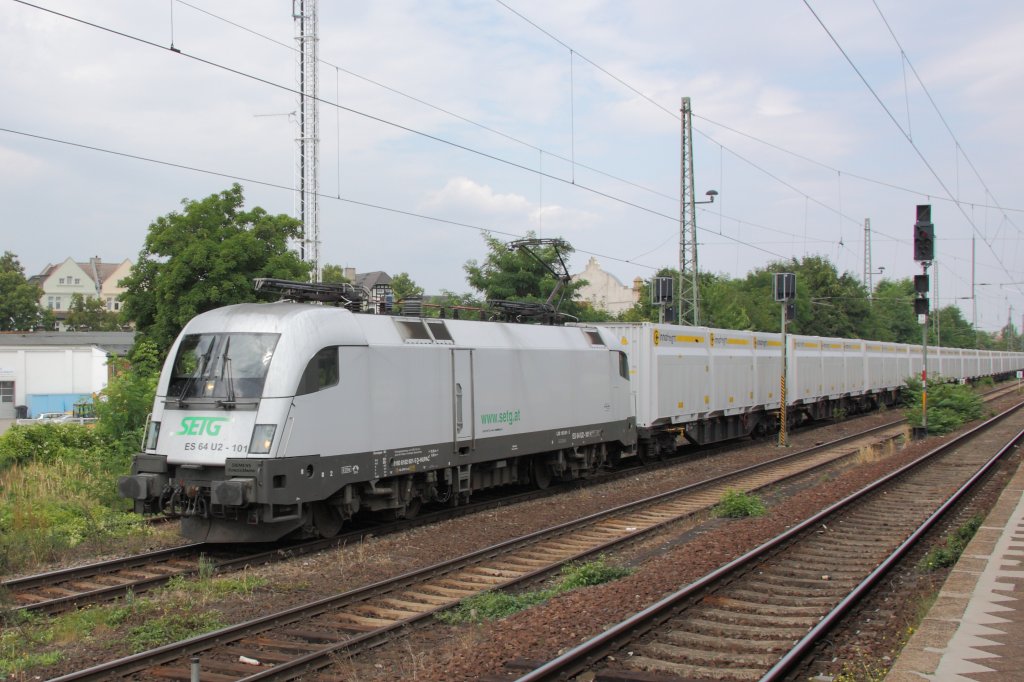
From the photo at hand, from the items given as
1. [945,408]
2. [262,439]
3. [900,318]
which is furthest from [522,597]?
[900,318]

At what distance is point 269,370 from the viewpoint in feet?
34.6

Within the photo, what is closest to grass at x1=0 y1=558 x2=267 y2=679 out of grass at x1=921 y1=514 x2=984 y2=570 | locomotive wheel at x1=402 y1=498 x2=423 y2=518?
locomotive wheel at x1=402 y1=498 x2=423 y2=518

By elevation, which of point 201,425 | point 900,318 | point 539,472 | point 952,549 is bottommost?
point 952,549

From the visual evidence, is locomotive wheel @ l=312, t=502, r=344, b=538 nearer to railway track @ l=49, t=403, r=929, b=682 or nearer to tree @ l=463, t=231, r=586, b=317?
railway track @ l=49, t=403, r=929, b=682

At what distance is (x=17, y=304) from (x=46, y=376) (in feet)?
120

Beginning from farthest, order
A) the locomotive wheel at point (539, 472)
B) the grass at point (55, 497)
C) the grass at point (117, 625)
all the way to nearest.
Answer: the locomotive wheel at point (539, 472) → the grass at point (55, 497) → the grass at point (117, 625)

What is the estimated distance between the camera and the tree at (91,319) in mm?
80188

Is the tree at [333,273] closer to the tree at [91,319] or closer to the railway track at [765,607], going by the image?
the tree at [91,319]

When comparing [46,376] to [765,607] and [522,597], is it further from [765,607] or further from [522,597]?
[765,607]

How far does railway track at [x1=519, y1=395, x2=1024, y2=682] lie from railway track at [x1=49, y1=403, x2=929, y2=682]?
1.99 m

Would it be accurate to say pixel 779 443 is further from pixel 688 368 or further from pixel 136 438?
pixel 136 438

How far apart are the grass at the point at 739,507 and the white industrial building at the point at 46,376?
3869 cm

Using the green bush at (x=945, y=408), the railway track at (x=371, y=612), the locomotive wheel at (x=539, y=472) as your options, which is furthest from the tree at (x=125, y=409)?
the green bush at (x=945, y=408)

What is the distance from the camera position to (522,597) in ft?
29.7
